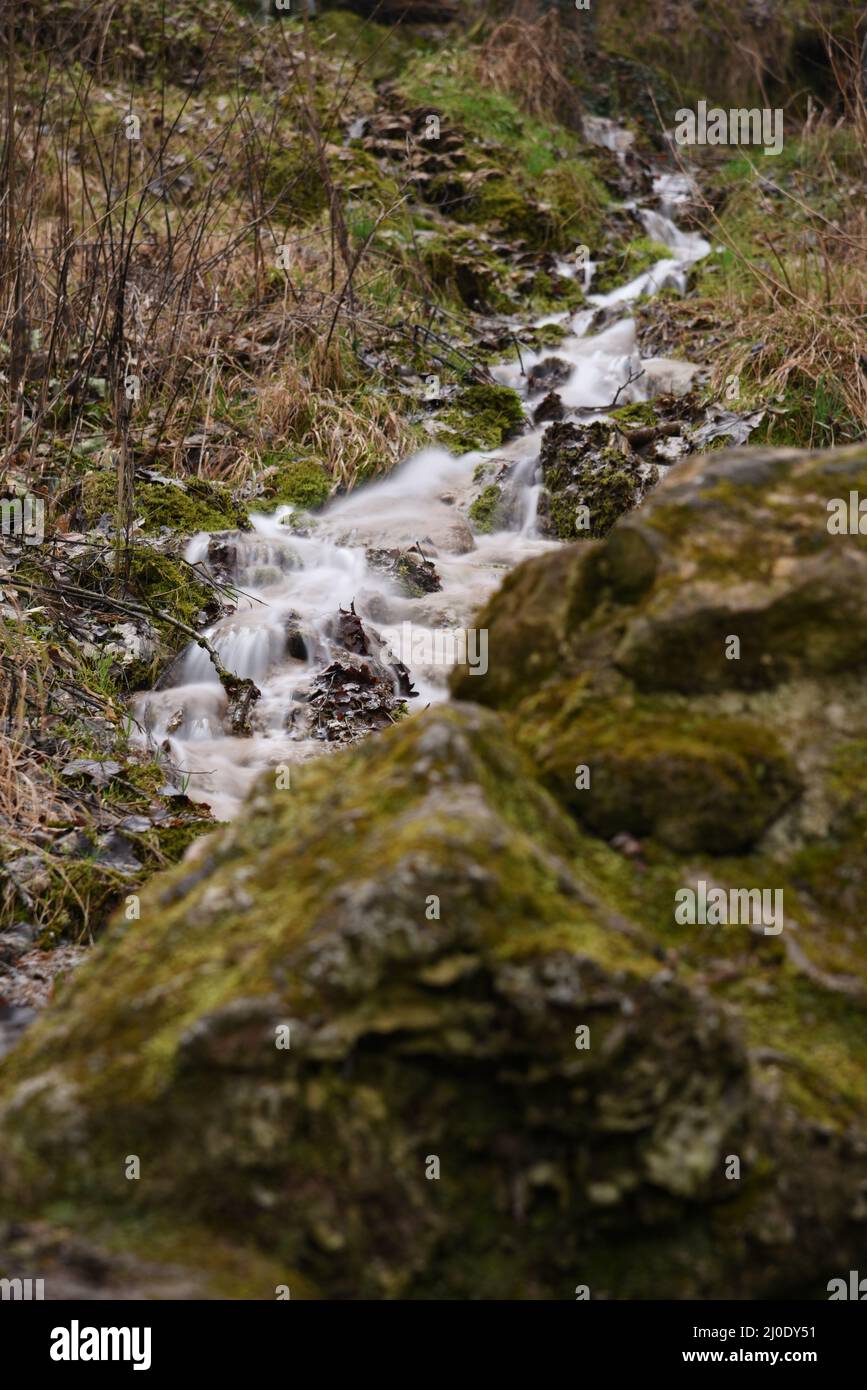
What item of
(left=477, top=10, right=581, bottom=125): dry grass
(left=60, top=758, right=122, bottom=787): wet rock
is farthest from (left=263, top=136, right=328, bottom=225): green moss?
(left=60, top=758, right=122, bottom=787): wet rock

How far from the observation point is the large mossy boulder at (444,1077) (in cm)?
161

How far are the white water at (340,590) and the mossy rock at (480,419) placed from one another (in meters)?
0.13

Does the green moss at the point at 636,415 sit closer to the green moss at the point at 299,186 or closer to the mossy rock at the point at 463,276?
the mossy rock at the point at 463,276

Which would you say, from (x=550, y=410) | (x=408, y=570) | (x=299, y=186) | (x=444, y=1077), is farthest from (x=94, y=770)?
(x=299, y=186)

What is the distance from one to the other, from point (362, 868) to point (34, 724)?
8.69 feet

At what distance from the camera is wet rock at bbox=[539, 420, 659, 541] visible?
20.8 ft

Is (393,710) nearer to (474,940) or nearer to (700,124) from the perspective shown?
(474,940)

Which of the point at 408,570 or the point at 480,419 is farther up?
the point at 480,419

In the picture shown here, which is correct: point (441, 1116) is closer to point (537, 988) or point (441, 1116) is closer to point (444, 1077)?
point (444, 1077)

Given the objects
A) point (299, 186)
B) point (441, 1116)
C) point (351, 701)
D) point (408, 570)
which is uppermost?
point (299, 186)

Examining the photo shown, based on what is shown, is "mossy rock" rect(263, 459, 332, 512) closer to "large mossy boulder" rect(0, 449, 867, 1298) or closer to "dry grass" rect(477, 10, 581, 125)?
"large mossy boulder" rect(0, 449, 867, 1298)

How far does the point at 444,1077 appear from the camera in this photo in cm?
168

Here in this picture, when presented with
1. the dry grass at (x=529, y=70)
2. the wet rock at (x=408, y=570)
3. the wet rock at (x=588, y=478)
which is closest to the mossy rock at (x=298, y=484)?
the wet rock at (x=408, y=570)

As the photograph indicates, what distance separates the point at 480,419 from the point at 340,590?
98.4 inches
